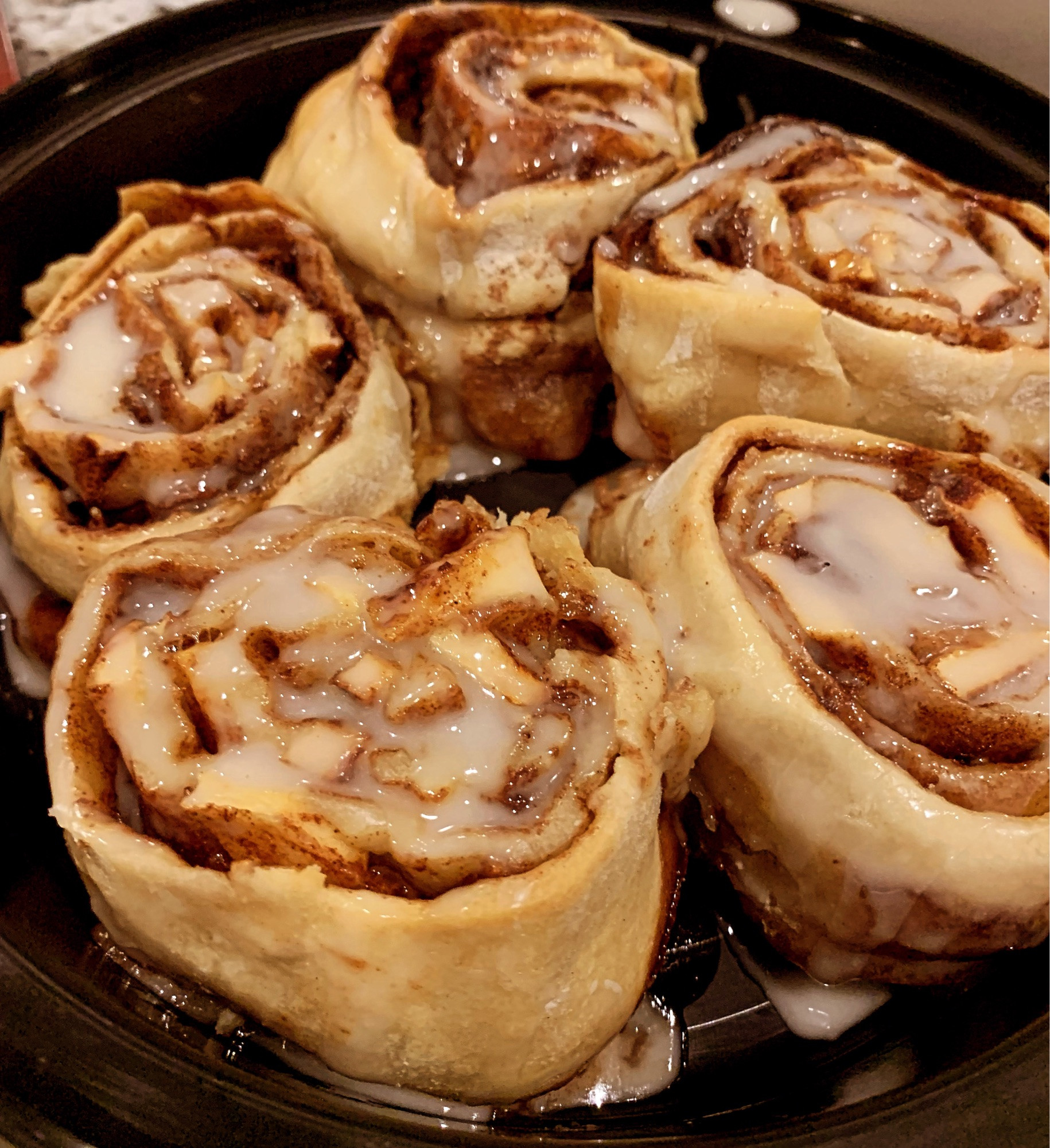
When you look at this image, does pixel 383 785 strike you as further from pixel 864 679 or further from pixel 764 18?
pixel 764 18

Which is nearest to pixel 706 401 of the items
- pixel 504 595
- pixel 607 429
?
pixel 607 429

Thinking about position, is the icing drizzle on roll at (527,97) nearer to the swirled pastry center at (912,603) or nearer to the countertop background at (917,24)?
the countertop background at (917,24)

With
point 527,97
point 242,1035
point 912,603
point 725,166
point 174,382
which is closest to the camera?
point 242,1035

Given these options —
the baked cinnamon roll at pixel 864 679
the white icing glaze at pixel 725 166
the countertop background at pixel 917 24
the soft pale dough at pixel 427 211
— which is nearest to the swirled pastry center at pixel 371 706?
the baked cinnamon roll at pixel 864 679

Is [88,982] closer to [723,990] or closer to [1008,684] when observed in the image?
[723,990]

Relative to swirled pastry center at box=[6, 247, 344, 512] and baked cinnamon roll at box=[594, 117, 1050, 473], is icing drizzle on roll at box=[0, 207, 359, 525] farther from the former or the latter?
baked cinnamon roll at box=[594, 117, 1050, 473]

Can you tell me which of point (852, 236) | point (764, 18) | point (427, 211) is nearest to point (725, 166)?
point (852, 236)
